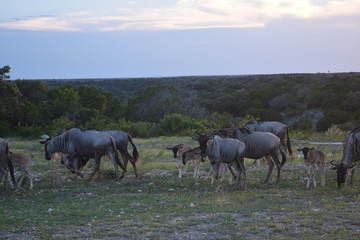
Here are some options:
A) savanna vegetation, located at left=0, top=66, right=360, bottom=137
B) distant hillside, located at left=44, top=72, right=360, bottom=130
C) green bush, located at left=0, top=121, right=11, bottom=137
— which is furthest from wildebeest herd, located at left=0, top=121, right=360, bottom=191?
distant hillside, located at left=44, top=72, right=360, bottom=130

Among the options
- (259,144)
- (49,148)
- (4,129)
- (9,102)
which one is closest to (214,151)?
(259,144)

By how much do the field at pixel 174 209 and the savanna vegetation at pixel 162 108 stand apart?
11686mm

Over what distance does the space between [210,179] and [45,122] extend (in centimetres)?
2323

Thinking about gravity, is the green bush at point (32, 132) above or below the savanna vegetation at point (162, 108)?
below

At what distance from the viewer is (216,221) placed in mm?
7949

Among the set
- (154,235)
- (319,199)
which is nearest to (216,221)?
(154,235)

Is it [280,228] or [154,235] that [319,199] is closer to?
[280,228]

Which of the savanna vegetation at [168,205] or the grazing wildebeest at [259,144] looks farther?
the grazing wildebeest at [259,144]

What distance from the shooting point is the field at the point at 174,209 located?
730 centimetres

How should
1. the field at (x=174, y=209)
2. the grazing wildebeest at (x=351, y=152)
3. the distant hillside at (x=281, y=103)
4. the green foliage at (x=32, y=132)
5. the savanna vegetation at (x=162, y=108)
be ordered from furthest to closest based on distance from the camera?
the distant hillside at (x=281, y=103)
the savanna vegetation at (x=162, y=108)
the green foliage at (x=32, y=132)
the grazing wildebeest at (x=351, y=152)
the field at (x=174, y=209)

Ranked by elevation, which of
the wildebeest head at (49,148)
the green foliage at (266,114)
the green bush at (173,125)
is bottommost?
the green foliage at (266,114)

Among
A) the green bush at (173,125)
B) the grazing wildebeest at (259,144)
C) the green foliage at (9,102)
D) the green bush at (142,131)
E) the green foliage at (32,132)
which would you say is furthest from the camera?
the green foliage at (9,102)

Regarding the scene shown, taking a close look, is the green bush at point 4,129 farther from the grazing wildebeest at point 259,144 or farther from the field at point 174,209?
the grazing wildebeest at point 259,144

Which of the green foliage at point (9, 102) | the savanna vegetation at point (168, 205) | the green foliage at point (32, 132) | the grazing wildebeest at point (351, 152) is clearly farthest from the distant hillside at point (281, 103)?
the grazing wildebeest at point (351, 152)
